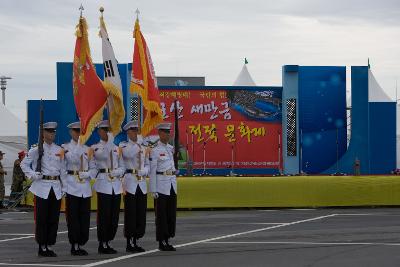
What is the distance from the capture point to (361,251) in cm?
1291

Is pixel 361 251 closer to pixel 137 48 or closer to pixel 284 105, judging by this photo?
pixel 137 48

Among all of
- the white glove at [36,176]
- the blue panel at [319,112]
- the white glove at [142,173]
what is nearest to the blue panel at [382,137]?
the blue panel at [319,112]

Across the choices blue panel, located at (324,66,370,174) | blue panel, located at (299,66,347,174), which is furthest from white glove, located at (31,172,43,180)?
blue panel, located at (324,66,370,174)

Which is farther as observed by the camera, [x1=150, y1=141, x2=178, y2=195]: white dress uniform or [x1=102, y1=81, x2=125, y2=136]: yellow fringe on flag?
[x1=102, y1=81, x2=125, y2=136]: yellow fringe on flag

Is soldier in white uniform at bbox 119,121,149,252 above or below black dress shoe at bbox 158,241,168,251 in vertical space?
above

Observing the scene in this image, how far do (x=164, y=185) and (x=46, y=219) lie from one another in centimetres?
174

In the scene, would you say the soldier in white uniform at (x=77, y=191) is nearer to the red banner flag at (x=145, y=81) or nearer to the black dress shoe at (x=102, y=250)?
the black dress shoe at (x=102, y=250)

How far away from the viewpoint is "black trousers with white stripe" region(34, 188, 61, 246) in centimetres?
1249

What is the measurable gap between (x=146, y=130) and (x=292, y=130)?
61.2 ft

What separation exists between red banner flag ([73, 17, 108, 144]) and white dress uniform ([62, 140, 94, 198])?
1313mm

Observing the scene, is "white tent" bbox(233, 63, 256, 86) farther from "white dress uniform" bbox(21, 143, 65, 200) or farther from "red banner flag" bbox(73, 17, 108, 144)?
"white dress uniform" bbox(21, 143, 65, 200)

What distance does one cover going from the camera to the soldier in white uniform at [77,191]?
41.7 ft

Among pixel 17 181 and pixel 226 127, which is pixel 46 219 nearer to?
pixel 17 181

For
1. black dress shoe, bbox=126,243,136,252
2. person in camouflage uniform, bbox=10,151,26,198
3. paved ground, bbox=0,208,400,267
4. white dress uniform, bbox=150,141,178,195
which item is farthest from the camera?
person in camouflage uniform, bbox=10,151,26,198
